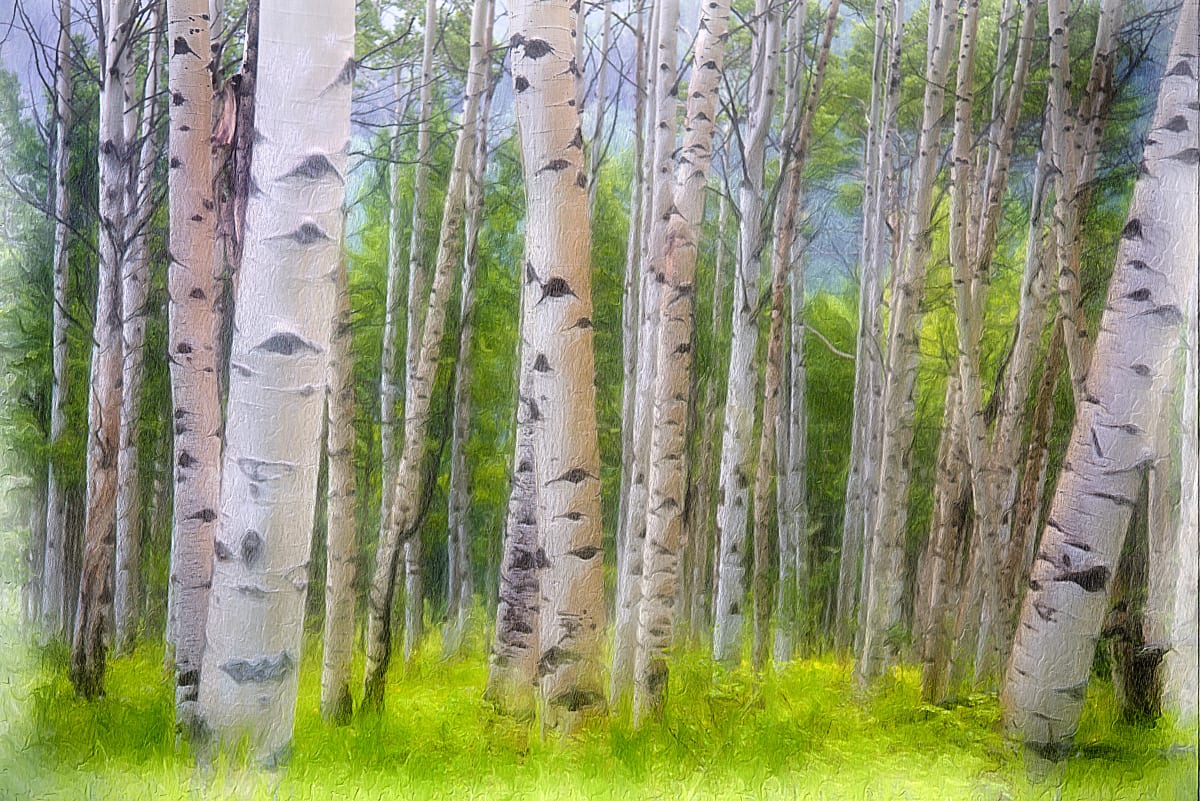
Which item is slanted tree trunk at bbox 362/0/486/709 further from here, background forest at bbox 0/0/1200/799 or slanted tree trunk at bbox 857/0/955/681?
slanted tree trunk at bbox 857/0/955/681

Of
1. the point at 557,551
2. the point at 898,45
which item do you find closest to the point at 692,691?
the point at 557,551

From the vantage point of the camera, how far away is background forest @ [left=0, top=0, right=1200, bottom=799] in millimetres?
2170

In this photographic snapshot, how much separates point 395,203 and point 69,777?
5.58 feet

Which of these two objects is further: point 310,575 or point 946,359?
point 946,359

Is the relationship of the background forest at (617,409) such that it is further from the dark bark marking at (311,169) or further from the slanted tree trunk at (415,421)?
the dark bark marking at (311,169)

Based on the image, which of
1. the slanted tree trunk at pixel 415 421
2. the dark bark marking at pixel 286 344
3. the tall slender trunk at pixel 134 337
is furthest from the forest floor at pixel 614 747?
the dark bark marking at pixel 286 344

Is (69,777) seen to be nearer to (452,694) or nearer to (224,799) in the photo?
(224,799)

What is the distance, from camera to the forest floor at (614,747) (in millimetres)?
2125

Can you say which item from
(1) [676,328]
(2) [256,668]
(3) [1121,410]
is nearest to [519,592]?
(2) [256,668]

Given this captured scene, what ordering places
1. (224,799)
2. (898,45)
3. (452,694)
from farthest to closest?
(898,45)
(452,694)
(224,799)

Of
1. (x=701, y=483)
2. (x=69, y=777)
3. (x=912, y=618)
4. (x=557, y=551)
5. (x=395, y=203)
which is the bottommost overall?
(x=69, y=777)

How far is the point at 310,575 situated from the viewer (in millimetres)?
2141

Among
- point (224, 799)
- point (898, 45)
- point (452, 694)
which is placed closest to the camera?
point (224, 799)

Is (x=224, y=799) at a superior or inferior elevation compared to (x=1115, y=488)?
inferior
